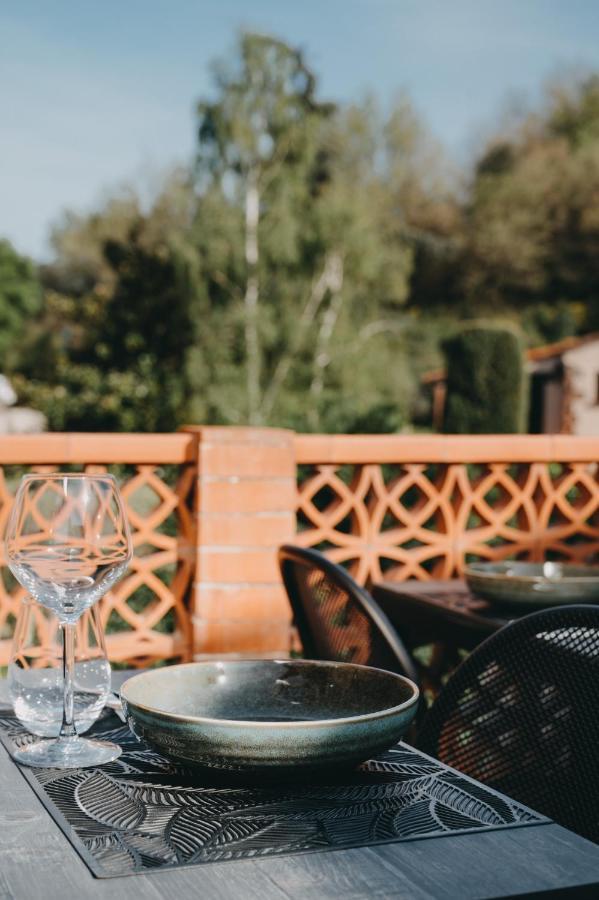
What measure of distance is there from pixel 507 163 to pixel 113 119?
14910mm

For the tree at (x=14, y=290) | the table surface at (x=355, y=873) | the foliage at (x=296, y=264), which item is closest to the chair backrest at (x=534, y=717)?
the table surface at (x=355, y=873)

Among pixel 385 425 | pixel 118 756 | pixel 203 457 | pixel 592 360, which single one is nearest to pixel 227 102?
pixel 592 360

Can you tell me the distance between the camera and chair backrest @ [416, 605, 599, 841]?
4.30ft

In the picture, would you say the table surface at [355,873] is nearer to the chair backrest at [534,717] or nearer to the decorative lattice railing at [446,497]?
the chair backrest at [534,717]

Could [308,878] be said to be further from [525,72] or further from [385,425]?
[525,72]

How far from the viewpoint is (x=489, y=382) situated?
69.7ft

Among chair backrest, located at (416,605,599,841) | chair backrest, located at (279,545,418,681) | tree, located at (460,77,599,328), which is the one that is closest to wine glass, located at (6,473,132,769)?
chair backrest, located at (416,605,599,841)

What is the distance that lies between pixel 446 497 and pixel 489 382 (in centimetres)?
1815

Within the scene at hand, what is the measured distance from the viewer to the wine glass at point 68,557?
1137 mm

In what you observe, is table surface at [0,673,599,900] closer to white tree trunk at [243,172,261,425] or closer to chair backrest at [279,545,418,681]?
chair backrest at [279,545,418,681]

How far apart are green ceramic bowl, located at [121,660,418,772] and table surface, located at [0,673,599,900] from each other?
0.14 meters

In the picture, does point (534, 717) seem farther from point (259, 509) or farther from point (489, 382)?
point (489, 382)

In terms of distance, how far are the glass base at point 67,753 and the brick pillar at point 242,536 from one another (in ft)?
6.55

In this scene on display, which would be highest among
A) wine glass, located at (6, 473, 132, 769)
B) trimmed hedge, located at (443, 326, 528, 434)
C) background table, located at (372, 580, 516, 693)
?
trimmed hedge, located at (443, 326, 528, 434)
